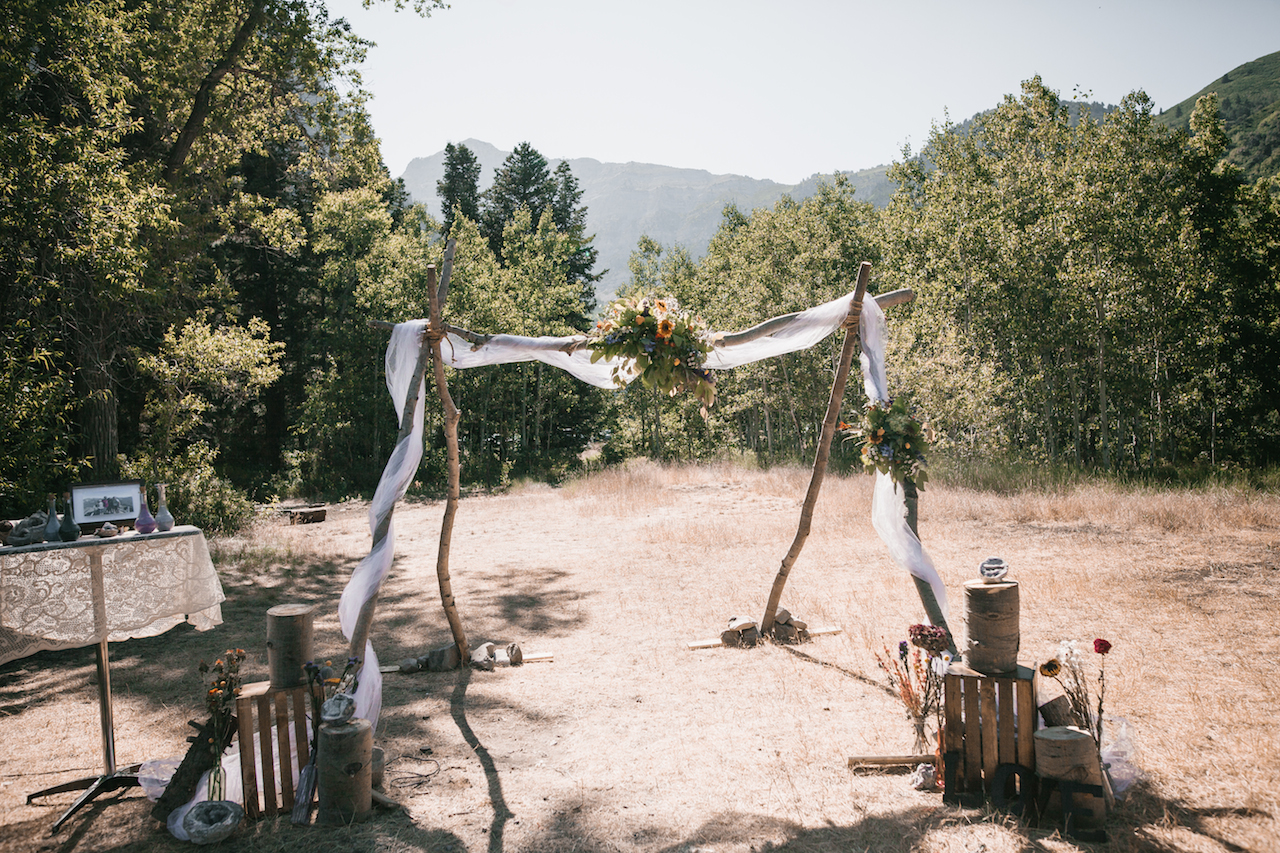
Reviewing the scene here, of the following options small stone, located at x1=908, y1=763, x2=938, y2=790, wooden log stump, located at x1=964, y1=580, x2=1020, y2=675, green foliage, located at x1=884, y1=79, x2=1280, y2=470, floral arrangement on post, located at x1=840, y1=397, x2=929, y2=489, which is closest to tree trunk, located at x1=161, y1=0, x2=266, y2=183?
floral arrangement on post, located at x1=840, y1=397, x2=929, y2=489

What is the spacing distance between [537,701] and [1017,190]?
64.6 ft

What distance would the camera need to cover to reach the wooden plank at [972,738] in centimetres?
356

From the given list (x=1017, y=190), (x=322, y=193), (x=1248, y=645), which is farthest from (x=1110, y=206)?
(x=322, y=193)

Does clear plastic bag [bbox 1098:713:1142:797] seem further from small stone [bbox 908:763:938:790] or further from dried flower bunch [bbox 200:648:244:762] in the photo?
dried flower bunch [bbox 200:648:244:762]

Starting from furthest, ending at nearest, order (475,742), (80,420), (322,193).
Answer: (322,193), (80,420), (475,742)

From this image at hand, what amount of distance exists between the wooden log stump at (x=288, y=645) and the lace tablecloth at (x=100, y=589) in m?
1.03

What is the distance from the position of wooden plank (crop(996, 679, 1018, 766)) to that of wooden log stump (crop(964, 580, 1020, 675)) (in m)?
0.16

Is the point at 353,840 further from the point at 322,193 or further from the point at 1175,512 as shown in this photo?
the point at 322,193

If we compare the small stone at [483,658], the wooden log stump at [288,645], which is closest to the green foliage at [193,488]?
the small stone at [483,658]

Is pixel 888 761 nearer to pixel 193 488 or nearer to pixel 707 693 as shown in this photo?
pixel 707 693

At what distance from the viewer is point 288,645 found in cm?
421

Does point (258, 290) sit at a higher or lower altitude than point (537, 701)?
higher

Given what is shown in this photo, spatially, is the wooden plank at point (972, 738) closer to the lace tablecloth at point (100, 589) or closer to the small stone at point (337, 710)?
the small stone at point (337, 710)

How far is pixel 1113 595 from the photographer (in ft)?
24.1
